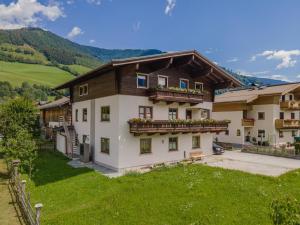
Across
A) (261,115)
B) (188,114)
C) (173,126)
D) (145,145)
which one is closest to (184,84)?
(188,114)

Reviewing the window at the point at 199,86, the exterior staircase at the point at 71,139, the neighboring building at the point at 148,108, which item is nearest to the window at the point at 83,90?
the neighboring building at the point at 148,108

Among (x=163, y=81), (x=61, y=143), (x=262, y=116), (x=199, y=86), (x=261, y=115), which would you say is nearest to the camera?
(x=163, y=81)

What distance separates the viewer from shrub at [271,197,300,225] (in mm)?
5766

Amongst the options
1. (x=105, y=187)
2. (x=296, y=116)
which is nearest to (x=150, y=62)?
(x=105, y=187)

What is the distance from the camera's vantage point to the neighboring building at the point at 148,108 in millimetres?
20375

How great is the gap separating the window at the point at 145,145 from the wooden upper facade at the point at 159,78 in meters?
3.83

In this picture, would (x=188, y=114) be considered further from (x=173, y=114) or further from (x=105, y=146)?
(x=105, y=146)

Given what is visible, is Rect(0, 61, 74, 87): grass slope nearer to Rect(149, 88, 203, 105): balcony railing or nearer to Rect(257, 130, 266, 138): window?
Rect(257, 130, 266, 138): window

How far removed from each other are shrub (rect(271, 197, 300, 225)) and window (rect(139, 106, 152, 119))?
16.1m

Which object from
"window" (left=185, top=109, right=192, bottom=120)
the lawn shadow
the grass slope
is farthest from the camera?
the grass slope

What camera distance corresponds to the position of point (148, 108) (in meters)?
22.0

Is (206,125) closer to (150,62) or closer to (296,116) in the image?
(150,62)

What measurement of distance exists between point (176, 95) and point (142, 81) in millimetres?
3254

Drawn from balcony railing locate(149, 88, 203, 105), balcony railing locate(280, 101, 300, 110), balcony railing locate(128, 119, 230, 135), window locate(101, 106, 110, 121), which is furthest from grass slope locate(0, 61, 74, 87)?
balcony railing locate(280, 101, 300, 110)
